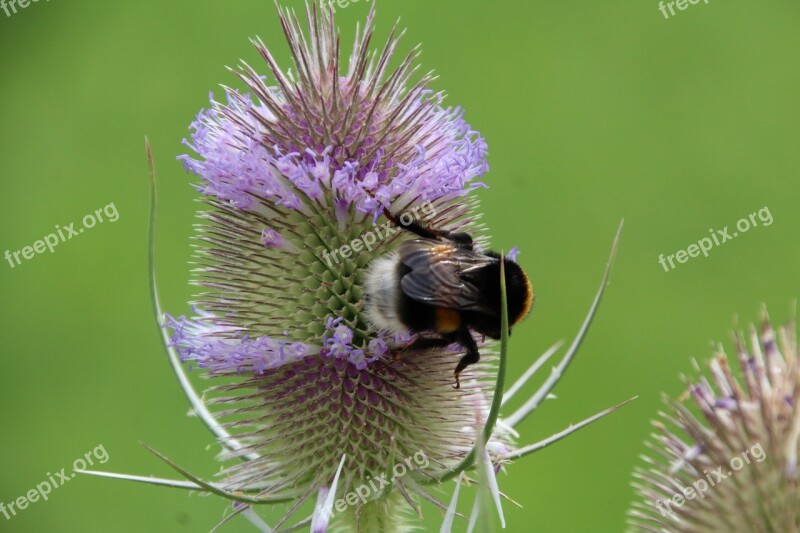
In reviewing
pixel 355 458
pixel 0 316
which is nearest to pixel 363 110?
pixel 355 458

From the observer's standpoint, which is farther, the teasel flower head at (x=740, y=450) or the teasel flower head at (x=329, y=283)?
the teasel flower head at (x=329, y=283)

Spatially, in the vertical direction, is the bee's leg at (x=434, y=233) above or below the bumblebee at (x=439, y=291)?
above

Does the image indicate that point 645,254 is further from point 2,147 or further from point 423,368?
point 2,147

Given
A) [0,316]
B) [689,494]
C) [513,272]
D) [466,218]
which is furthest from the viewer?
[0,316]

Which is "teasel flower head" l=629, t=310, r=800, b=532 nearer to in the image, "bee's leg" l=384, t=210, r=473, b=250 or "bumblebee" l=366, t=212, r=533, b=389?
"bumblebee" l=366, t=212, r=533, b=389

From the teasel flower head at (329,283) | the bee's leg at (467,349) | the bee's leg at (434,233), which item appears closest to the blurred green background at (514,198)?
the teasel flower head at (329,283)

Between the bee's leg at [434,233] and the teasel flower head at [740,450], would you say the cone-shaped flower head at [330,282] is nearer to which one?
the bee's leg at [434,233]
